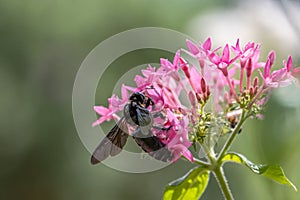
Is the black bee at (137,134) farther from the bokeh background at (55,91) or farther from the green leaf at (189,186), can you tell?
the bokeh background at (55,91)

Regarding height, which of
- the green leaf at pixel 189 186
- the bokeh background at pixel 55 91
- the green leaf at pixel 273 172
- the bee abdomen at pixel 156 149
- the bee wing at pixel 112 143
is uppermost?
the bokeh background at pixel 55 91

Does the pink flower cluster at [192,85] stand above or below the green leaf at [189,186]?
above

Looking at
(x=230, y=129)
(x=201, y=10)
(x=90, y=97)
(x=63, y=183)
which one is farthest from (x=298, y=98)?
(x=63, y=183)

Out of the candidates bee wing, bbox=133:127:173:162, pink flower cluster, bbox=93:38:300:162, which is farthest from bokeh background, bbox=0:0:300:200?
bee wing, bbox=133:127:173:162

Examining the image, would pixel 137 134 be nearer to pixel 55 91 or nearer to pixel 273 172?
pixel 273 172

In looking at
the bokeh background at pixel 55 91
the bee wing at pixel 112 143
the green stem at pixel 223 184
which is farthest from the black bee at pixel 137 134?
the bokeh background at pixel 55 91

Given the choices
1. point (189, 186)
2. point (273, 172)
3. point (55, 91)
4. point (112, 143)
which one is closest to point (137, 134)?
point (112, 143)

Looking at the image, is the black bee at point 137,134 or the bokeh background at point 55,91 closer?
the black bee at point 137,134
